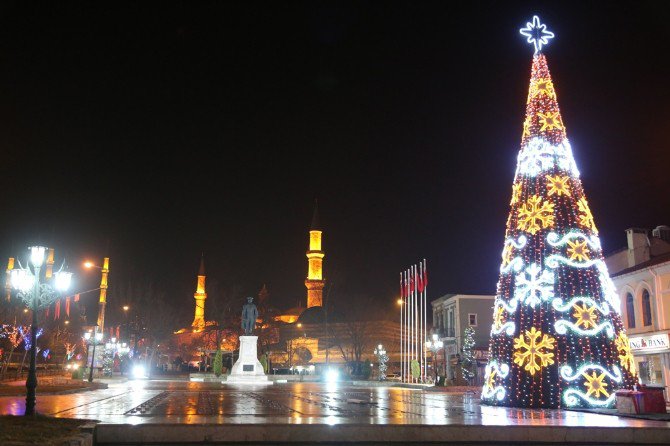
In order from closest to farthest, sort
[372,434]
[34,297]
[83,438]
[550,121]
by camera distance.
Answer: [83,438], [372,434], [34,297], [550,121]

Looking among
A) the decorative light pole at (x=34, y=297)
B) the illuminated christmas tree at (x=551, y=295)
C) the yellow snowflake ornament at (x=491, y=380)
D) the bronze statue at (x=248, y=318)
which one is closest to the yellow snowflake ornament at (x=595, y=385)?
the illuminated christmas tree at (x=551, y=295)

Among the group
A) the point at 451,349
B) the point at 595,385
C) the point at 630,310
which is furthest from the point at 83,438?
the point at 451,349

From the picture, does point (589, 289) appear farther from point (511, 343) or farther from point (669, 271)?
point (669, 271)

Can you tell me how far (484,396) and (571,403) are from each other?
2839mm

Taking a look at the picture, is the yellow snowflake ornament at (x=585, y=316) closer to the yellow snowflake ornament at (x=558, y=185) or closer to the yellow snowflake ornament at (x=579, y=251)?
the yellow snowflake ornament at (x=579, y=251)

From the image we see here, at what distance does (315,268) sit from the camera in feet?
376

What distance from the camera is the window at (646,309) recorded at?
28.9m

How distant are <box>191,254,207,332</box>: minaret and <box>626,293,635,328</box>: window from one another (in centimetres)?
7719

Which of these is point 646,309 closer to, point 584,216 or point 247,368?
point 584,216

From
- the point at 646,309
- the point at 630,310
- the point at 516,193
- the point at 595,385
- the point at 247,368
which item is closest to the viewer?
the point at 595,385

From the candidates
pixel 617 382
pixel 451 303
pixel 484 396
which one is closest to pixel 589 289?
pixel 617 382

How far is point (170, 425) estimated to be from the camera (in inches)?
429

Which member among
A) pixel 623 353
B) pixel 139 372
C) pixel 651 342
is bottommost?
pixel 139 372

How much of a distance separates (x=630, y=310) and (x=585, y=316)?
15.3m
